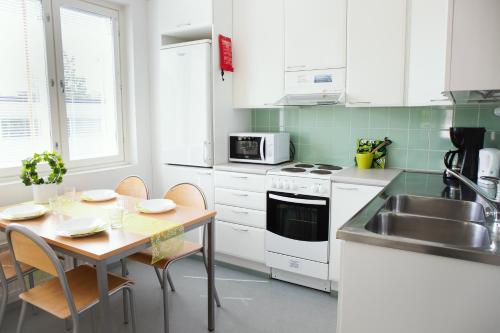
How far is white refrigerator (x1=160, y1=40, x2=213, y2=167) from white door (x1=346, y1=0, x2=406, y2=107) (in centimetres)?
119

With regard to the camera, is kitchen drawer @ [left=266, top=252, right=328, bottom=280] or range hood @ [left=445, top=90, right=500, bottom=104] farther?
kitchen drawer @ [left=266, top=252, right=328, bottom=280]

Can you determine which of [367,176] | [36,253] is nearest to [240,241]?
[367,176]

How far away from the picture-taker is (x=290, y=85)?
3031mm

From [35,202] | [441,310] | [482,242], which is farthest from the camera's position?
[35,202]

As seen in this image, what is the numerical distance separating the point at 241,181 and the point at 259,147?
34cm

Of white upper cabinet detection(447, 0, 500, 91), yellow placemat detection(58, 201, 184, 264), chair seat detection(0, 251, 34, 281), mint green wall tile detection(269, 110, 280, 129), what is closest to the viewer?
white upper cabinet detection(447, 0, 500, 91)

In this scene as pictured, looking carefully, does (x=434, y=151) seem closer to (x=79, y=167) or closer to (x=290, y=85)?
(x=290, y=85)

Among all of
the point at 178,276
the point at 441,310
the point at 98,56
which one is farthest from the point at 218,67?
the point at 441,310

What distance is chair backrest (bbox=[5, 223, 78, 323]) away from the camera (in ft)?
5.20

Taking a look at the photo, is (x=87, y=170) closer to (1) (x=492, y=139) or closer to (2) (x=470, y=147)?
(2) (x=470, y=147)

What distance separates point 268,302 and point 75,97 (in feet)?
7.55

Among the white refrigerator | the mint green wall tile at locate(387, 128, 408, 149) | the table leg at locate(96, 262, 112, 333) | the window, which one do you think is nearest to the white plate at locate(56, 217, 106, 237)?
the table leg at locate(96, 262, 112, 333)

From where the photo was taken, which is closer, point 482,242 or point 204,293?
point 482,242

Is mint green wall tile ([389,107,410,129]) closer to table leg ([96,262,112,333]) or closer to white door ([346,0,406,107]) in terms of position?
white door ([346,0,406,107])
